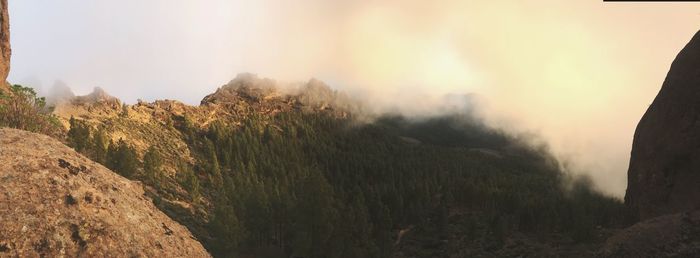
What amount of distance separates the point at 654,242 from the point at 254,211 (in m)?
73.7

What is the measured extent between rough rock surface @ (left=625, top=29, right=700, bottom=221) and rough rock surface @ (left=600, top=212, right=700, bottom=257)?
299 cm

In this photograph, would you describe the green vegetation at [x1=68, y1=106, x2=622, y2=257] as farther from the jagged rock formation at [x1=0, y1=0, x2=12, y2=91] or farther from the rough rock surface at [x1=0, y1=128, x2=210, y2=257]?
the rough rock surface at [x1=0, y1=128, x2=210, y2=257]

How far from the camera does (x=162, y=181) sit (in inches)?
4109

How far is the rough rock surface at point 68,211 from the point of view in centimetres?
2634

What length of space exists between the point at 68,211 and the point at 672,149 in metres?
38.6

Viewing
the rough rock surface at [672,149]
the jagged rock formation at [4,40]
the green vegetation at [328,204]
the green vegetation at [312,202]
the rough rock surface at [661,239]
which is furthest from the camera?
the green vegetation at [312,202]

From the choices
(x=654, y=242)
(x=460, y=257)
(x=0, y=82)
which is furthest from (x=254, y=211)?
(x=654, y=242)

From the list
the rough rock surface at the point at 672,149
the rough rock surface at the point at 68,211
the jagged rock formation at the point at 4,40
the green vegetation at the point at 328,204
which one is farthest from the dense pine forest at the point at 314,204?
the rough rock surface at the point at 672,149

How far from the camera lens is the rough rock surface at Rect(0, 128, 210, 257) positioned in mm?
26344

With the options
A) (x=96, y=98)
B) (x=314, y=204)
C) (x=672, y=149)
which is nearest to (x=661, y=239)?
(x=672, y=149)

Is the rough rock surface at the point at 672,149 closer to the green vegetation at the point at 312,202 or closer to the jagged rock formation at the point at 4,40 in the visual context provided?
the green vegetation at the point at 312,202

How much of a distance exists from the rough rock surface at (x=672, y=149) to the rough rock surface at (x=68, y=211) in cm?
3394

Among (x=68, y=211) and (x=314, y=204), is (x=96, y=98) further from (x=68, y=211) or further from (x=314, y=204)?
(x=68, y=211)

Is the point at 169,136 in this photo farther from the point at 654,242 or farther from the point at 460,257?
the point at 654,242
